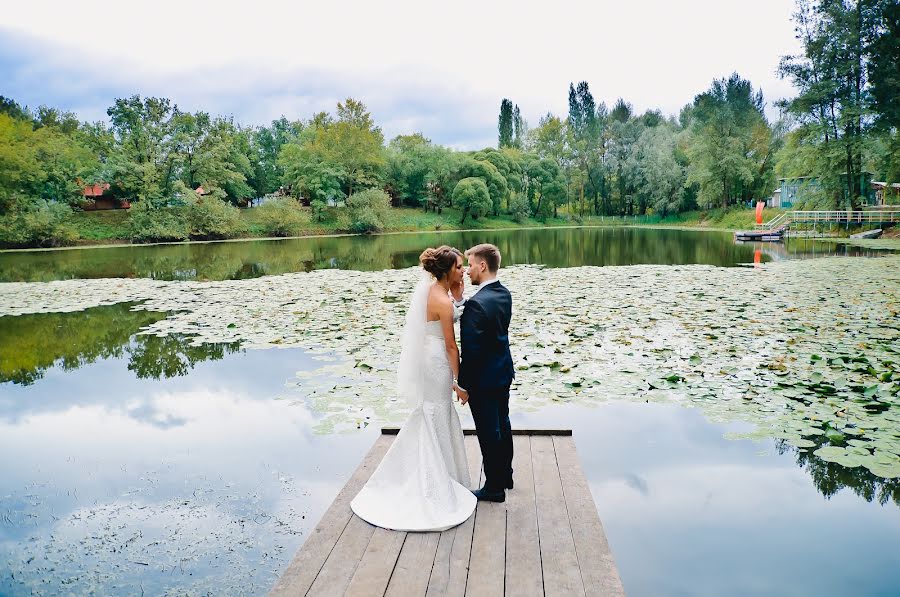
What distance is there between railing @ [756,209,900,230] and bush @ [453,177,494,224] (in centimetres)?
2645

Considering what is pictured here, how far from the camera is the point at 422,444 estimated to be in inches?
146

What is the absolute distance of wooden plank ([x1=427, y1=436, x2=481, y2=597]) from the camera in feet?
9.52

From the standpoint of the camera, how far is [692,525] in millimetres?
4176

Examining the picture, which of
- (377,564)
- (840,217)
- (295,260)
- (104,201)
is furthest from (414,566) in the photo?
(104,201)

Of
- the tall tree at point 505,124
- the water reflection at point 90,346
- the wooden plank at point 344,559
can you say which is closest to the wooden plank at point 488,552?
the wooden plank at point 344,559

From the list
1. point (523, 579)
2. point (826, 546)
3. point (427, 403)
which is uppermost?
point (427, 403)

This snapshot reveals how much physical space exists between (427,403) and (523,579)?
120cm

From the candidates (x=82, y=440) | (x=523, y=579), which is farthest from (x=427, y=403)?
(x=82, y=440)

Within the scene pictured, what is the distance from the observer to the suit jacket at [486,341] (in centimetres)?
366

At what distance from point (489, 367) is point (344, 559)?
1383 mm

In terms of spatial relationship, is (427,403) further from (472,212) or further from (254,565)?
(472,212)

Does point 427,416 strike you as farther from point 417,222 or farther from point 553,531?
point 417,222

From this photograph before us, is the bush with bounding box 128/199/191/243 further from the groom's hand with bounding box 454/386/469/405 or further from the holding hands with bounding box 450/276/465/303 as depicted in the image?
the groom's hand with bounding box 454/386/469/405

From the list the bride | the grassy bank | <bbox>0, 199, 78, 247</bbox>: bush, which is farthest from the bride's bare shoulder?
the grassy bank
